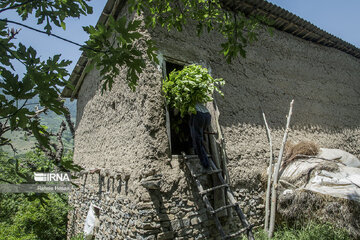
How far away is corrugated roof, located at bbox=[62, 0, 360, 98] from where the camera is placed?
503cm

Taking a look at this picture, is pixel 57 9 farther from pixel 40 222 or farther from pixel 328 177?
pixel 40 222

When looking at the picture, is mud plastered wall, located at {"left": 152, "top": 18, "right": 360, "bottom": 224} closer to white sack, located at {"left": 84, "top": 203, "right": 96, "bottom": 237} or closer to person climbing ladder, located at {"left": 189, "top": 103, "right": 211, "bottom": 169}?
person climbing ladder, located at {"left": 189, "top": 103, "right": 211, "bottom": 169}

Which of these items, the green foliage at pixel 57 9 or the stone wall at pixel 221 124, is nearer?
the green foliage at pixel 57 9

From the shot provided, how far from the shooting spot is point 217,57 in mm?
4805

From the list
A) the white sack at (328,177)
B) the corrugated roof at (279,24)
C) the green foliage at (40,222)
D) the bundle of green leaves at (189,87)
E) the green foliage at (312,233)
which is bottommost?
the green foliage at (312,233)

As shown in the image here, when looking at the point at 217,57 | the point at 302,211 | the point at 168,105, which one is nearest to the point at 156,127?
the point at 168,105

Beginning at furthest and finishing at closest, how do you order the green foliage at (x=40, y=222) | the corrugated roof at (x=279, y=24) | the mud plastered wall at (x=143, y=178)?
the green foliage at (x=40, y=222) < the corrugated roof at (x=279, y=24) < the mud plastered wall at (x=143, y=178)

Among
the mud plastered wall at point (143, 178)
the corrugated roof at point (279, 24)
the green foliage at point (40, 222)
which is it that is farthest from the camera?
the green foliage at point (40, 222)

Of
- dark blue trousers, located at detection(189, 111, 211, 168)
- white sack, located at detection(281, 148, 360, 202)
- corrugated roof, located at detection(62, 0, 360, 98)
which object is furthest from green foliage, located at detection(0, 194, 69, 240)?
white sack, located at detection(281, 148, 360, 202)

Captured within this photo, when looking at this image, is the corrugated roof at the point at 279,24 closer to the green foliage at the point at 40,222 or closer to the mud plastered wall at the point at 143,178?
the mud plastered wall at the point at 143,178

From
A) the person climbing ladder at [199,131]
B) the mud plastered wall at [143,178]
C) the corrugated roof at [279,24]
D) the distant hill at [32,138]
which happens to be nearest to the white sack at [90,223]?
the mud plastered wall at [143,178]

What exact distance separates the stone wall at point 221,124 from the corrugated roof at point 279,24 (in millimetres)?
217

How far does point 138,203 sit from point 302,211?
2823mm

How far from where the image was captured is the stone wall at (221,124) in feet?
11.3
